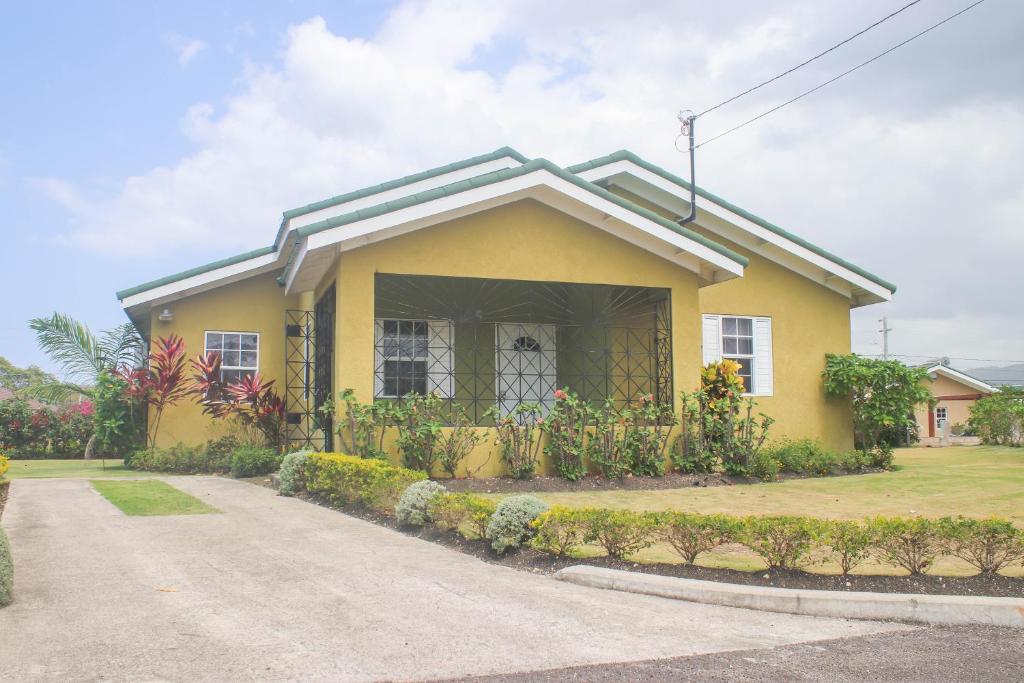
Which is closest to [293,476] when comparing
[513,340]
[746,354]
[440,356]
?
[440,356]

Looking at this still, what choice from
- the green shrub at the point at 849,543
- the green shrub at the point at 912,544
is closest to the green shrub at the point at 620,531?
the green shrub at the point at 849,543

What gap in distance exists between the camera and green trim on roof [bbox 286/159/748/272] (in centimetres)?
1205

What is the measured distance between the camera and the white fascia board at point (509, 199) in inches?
479

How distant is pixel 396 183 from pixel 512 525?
8.75 m

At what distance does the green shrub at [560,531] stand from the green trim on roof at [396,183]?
8588mm

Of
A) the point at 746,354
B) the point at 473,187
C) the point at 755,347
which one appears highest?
the point at 473,187

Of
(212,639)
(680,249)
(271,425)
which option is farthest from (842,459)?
(212,639)

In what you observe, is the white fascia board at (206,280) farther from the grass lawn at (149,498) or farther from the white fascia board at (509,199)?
the grass lawn at (149,498)

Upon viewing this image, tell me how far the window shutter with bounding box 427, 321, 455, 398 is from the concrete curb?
10.2 meters

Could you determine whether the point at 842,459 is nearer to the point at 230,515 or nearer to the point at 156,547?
the point at 230,515

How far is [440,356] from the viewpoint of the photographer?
55.6ft

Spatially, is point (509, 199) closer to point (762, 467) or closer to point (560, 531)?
point (762, 467)

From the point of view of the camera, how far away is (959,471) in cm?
1448

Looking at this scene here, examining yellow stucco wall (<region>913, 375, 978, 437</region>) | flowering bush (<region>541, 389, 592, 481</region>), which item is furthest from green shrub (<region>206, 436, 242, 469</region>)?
yellow stucco wall (<region>913, 375, 978, 437</region>)
